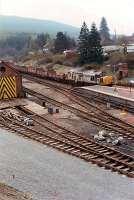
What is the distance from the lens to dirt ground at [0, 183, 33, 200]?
12.1m

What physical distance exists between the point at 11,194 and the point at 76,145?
643cm

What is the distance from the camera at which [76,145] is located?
1859cm

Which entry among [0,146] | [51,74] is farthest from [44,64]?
[0,146]

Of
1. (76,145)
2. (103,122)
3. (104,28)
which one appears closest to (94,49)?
(103,122)

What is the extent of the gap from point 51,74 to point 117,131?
24662mm

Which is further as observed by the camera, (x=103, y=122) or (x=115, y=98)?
(x=115, y=98)

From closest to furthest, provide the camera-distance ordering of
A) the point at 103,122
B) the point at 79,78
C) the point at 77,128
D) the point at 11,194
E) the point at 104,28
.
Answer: the point at 11,194
the point at 77,128
the point at 103,122
the point at 79,78
the point at 104,28

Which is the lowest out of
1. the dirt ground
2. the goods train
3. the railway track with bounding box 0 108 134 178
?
the goods train

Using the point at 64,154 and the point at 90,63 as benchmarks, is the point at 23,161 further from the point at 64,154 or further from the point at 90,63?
the point at 90,63

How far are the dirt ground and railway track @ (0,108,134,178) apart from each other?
3.86 meters

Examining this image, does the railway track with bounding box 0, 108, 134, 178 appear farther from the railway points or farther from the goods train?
the goods train

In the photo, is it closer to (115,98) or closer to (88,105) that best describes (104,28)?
(115,98)

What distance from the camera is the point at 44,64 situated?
7462 centimetres

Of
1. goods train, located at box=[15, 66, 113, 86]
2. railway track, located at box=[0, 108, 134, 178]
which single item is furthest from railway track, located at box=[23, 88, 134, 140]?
goods train, located at box=[15, 66, 113, 86]
